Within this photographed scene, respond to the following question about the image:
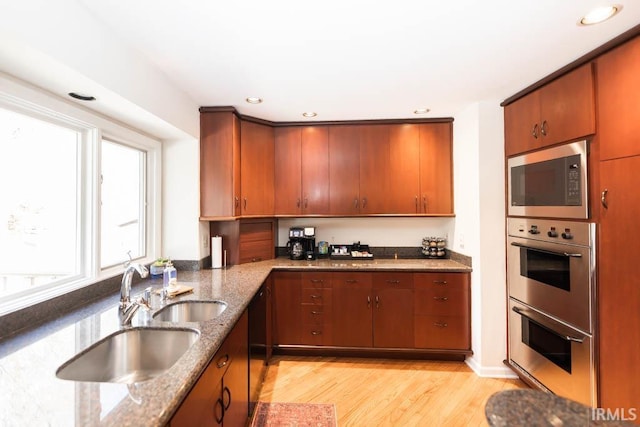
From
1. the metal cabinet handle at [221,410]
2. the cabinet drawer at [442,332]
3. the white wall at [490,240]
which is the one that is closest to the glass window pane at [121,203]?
the metal cabinet handle at [221,410]

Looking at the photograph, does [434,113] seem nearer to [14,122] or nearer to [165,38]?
[165,38]

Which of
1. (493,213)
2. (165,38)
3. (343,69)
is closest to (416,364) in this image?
(493,213)

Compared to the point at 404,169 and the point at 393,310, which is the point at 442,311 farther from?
the point at 404,169

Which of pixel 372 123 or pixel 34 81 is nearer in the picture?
pixel 34 81

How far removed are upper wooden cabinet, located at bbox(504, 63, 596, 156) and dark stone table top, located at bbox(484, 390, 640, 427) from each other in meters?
1.80

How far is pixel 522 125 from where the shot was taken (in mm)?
2303

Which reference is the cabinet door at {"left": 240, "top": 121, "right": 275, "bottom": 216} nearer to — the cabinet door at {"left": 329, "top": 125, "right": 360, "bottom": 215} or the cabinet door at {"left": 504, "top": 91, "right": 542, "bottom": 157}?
the cabinet door at {"left": 329, "top": 125, "right": 360, "bottom": 215}

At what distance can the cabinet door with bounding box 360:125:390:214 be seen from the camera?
10.1 feet

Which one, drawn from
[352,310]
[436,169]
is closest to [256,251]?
[352,310]

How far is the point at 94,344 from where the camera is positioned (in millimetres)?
1267

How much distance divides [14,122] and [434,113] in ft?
10.1

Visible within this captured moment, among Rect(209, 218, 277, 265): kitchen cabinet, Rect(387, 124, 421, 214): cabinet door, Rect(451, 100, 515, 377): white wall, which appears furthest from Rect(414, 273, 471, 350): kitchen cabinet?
Rect(209, 218, 277, 265): kitchen cabinet

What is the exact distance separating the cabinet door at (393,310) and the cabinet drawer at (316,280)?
0.45 meters

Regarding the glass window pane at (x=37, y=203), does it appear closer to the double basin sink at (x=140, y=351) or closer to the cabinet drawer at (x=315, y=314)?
the double basin sink at (x=140, y=351)
